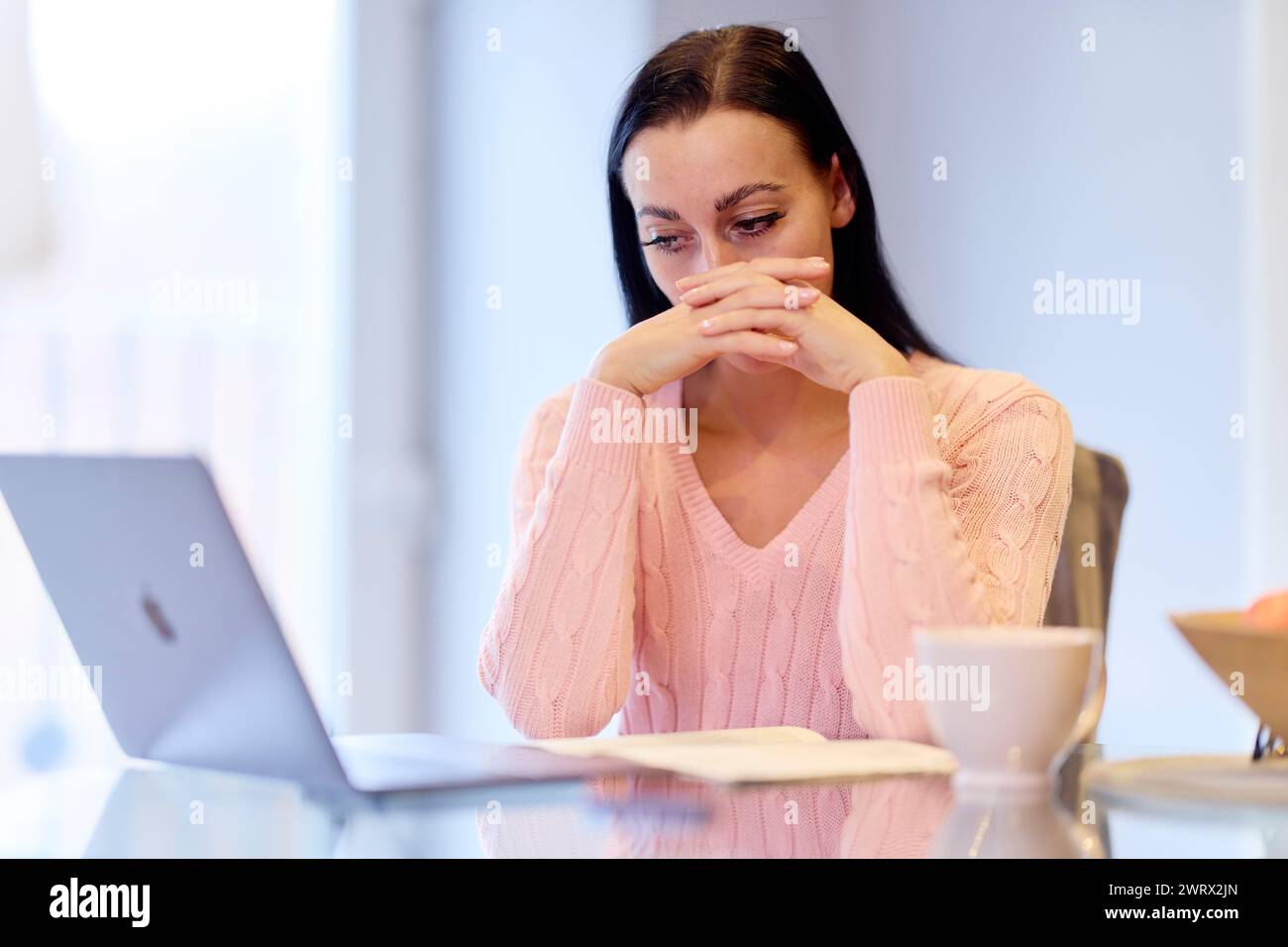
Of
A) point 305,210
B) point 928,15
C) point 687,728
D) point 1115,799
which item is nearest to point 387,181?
point 305,210

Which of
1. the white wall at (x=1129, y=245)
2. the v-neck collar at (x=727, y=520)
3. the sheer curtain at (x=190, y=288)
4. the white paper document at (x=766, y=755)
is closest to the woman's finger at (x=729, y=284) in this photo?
the v-neck collar at (x=727, y=520)

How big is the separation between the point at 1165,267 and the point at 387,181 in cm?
162

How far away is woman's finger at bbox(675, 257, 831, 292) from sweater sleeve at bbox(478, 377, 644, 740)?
15cm

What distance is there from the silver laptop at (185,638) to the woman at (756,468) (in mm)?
422

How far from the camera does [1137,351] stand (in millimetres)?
2793

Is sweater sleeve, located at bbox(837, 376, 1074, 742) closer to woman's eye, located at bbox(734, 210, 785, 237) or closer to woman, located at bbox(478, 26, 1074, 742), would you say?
woman, located at bbox(478, 26, 1074, 742)

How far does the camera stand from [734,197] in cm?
151

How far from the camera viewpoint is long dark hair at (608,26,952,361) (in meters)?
1.57

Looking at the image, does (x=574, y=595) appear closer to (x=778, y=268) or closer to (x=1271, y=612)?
(x=778, y=268)

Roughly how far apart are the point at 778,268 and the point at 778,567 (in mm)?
332

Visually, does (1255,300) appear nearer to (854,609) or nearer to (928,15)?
(928,15)

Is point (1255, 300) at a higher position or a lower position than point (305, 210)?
lower

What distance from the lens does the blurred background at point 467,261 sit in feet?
8.80

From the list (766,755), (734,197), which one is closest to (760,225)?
(734,197)
